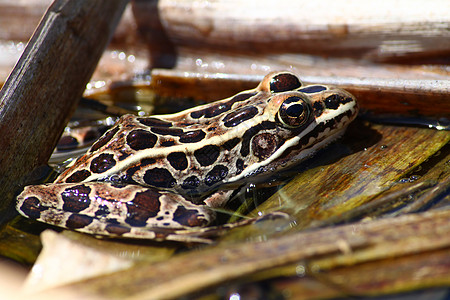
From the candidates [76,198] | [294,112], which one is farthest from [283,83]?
[76,198]

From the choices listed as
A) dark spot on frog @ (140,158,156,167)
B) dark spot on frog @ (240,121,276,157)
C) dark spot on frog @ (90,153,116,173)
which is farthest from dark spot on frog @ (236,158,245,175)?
dark spot on frog @ (90,153,116,173)

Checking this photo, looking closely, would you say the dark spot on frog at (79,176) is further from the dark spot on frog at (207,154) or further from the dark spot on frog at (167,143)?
the dark spot on frog at (207,154)

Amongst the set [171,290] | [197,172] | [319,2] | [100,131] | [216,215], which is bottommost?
[171,290]

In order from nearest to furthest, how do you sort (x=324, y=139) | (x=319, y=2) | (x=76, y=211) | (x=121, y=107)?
(x=76, y=211), (x=324, y=139), (x=319, y=2), (x=121, y=107)

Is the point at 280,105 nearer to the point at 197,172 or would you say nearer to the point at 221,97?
the point at 197,172

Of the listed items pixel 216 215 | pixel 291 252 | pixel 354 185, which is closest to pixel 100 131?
pixel 216 215

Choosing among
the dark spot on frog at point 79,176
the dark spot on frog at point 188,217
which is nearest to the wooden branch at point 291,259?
the dark spot on frog at point 188,217
